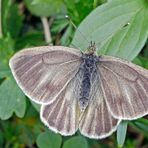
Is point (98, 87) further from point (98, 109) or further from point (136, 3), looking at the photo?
point (136, 3)

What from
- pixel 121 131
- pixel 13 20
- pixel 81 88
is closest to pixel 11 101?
pixel 81 88

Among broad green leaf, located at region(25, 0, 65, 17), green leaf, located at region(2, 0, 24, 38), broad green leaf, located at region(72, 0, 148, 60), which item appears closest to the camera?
broad green leaf, located at region(72, 0, 148, 60)

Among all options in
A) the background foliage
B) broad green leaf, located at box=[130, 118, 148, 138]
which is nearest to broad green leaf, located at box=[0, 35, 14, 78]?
the background foliage

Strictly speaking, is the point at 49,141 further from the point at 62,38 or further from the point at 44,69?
the point at 62,38

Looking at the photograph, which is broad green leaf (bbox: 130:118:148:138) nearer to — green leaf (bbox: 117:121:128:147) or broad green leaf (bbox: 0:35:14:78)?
green leaf (bbox: 117:121:128:147)

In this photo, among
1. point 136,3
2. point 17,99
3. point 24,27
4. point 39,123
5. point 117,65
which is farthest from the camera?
point 24,27

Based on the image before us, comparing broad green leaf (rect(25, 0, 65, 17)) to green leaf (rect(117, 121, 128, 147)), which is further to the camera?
broad green leaf (rect(25, 0, 65, 17))

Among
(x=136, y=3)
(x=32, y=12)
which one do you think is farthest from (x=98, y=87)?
(x=32, y=12)
